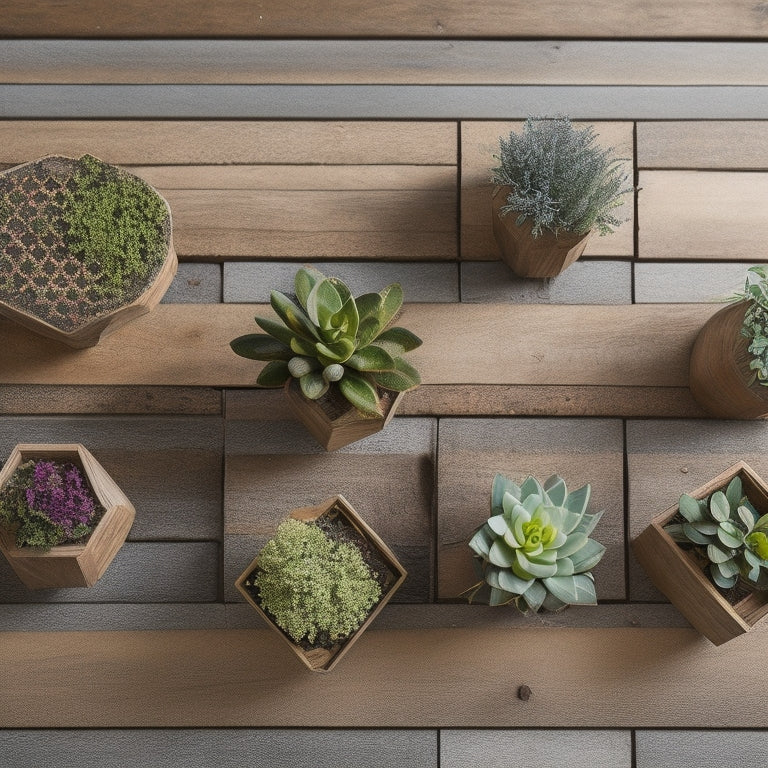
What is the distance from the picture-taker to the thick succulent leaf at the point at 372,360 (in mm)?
1603

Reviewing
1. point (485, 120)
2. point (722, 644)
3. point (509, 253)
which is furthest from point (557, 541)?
point (485, 120)

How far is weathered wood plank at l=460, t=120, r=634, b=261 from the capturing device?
197 cm

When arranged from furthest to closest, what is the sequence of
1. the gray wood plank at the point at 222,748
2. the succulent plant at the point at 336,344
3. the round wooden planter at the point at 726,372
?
the gray wood plank at the point at 222,748, the round wooden planter at the point at 726,372, the succulent plant at the point at 336,344

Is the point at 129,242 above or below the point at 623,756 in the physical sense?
above

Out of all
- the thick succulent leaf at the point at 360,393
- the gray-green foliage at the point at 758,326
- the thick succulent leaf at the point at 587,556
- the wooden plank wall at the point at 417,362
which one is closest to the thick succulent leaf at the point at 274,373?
the thick succulent leaf at the point at 360,393

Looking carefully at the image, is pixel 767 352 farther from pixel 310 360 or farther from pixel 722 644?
pixel 310 360

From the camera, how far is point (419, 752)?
1859 millimetres

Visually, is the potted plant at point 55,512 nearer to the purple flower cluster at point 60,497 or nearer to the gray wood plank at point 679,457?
the purple flower cluster at point 60,497

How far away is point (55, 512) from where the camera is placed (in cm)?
165

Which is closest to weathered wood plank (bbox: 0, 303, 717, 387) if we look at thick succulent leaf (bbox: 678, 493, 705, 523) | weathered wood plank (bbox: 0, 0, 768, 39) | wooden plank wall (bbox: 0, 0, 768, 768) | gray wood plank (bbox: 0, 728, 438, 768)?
wooden plank wall (bbox: 0, 0, 768, 768)

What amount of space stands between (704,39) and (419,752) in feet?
6.45

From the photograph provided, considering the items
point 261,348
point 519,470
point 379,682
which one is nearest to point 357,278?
point 261,348

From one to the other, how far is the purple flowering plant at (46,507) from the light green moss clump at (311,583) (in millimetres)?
411

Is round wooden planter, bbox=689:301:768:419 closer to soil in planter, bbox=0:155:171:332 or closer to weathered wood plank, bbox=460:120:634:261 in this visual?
weathered wood plank, bbox=460:120:634:261
